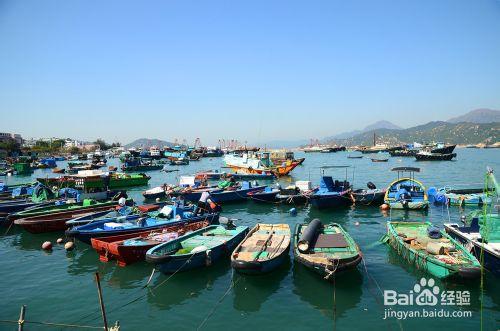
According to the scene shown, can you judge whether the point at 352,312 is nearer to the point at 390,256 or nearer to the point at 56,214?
the point at 390,256

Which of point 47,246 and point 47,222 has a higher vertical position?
point 47,222

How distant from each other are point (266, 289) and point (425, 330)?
5.84 meters

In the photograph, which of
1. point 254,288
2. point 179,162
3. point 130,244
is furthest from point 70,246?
point 179,162

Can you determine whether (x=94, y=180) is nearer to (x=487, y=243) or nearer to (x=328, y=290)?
(x=328, y=290)

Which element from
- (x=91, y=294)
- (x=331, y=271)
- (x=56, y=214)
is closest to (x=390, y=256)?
(x=331, y=271)

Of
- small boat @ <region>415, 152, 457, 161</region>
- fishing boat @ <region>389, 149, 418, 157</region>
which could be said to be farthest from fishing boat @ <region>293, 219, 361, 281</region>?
fishing boat @ <region>389, 149, 418, 157</region>

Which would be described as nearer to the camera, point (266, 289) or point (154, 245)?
point (266, 289)

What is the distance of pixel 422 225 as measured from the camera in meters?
19.3

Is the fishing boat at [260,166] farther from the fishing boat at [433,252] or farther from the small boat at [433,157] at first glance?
the small boat at [433,157]

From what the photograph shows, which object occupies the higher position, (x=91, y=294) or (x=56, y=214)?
(x=56, y=214)

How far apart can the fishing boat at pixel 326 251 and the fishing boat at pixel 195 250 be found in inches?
136

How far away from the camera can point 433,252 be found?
1437 centimetres

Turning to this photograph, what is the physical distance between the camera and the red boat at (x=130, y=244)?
16188 millimetres

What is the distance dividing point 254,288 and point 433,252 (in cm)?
771
